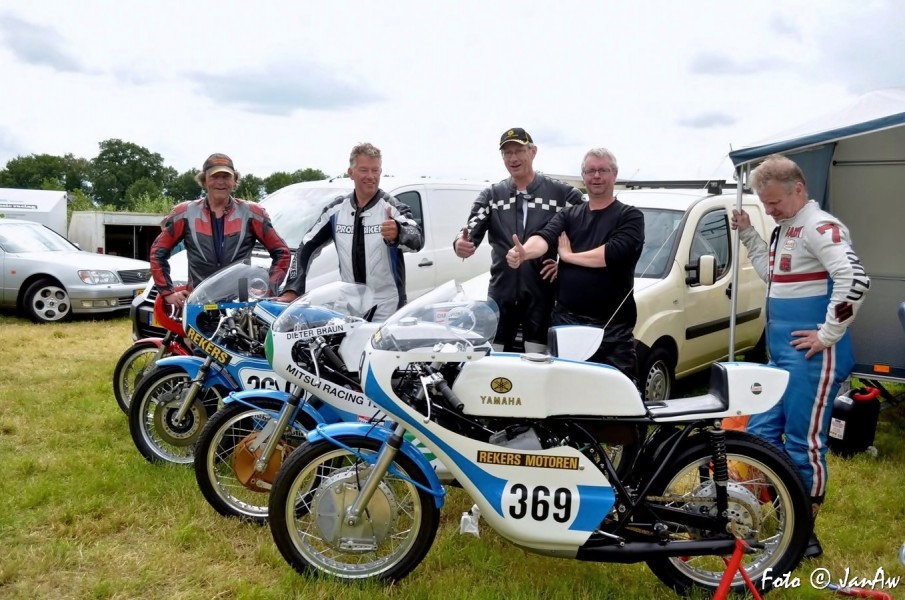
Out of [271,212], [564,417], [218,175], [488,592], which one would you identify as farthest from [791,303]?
[271,212]

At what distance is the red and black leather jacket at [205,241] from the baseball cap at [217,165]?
222mm

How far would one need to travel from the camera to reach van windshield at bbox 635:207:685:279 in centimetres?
543

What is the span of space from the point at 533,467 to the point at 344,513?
2.51 ft

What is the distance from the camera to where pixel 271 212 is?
697 centimetres

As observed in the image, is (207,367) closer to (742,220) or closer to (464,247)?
(464,247)

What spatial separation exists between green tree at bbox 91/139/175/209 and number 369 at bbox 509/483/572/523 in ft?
184

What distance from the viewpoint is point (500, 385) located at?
2.60 metres

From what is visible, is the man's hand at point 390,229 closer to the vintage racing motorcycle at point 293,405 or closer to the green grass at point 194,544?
the vintage racing motorcycle at point 293,405

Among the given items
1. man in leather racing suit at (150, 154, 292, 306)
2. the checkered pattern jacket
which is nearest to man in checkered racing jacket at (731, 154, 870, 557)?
the checkered pattern jacket

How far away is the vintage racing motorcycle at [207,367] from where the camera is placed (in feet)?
12.6

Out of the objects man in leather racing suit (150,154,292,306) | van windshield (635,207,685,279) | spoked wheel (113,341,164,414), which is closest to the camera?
man in leather racing suit (150,154,292,306)

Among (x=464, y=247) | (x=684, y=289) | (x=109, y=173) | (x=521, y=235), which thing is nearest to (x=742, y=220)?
(x=521, y=235)

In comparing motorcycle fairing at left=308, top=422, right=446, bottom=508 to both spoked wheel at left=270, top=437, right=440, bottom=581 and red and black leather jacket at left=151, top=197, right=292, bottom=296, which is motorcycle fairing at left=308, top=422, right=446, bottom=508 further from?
red and black leather jacket at left=151, top=197, right=292, bottom=296

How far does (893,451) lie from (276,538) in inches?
163
